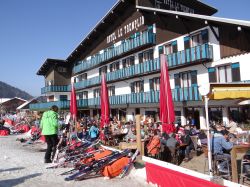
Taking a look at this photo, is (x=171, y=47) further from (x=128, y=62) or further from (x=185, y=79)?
(x=128, y=62)

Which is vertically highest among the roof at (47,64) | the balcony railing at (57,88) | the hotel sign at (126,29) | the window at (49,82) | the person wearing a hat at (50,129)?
the hotel sign at (126,29)

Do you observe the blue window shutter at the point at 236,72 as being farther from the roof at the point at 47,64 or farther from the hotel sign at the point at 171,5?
the roof at the point at 47,64

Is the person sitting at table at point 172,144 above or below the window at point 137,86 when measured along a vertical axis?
below

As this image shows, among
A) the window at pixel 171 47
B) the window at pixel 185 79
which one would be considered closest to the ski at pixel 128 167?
the window at pixel 185 79

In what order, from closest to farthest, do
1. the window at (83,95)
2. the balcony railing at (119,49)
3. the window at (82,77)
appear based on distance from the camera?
the balcony railing at (119,49), the window at (83,95), the window at (82,77)

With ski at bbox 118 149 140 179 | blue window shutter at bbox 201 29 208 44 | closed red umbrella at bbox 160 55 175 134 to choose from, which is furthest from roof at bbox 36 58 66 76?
ski at bbox 118 149 140 179

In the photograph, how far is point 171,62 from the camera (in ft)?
78.0

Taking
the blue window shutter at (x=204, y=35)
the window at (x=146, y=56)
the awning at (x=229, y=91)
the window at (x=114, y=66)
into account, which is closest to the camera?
the awning at (x=229, y=91)

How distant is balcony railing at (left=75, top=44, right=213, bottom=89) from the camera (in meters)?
20.8

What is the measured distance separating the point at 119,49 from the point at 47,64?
1972 cm

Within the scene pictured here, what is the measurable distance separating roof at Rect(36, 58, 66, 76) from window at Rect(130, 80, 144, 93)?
62.1 feet

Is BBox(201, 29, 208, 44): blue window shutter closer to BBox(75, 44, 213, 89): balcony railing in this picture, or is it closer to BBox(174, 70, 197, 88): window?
BBox(75, 44, 213, 89): balcony railing

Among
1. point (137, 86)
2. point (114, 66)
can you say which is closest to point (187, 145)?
point (137, 86)

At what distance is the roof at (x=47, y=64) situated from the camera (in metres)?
46.4
